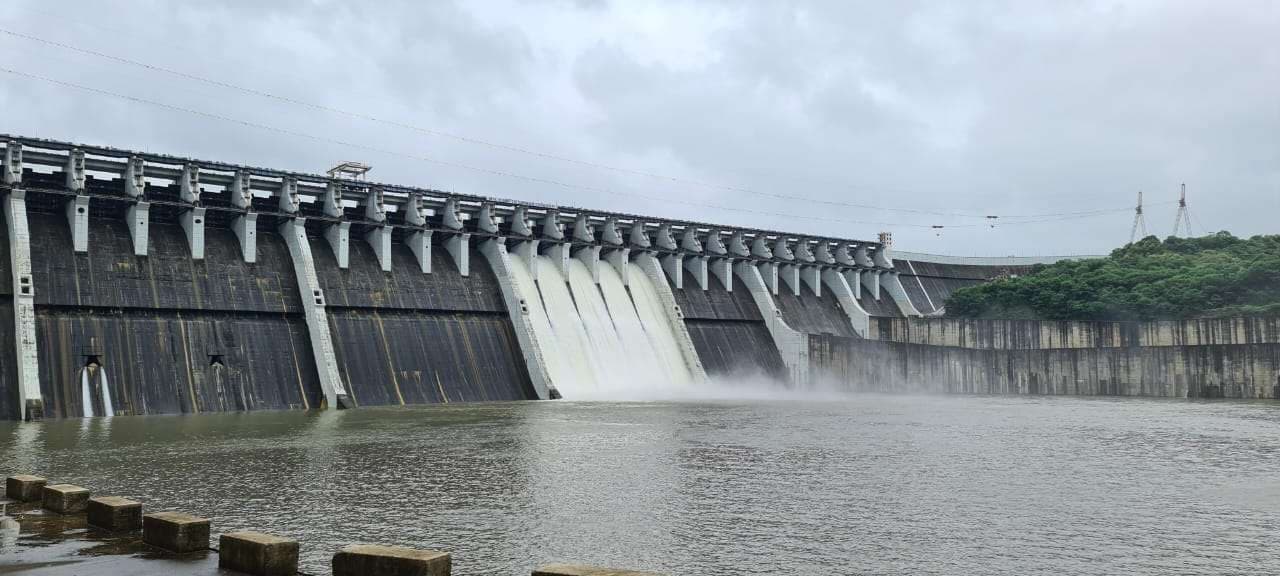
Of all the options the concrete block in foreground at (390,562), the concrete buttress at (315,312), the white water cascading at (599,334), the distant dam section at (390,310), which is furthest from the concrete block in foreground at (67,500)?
the white water cascading at (599,334)

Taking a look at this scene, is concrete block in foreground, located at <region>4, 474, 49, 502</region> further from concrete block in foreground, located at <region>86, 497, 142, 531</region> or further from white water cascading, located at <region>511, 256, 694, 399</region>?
white water cascading, located at <region>511, 256, 694, 399</region>

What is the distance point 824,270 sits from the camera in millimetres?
69062

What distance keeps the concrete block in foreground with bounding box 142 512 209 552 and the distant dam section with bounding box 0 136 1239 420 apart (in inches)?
938

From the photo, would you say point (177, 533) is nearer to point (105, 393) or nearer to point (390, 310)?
point (105, 393)

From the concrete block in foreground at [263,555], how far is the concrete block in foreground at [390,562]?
486 mm

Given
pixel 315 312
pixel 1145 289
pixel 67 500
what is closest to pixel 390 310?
pixel 315 312

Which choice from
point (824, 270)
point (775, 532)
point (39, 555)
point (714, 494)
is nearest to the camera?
point (39, 555)

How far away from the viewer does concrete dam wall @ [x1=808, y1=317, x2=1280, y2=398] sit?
47.1m

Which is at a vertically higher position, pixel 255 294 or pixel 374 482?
pixel 255 294

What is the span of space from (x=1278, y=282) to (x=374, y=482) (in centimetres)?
6234

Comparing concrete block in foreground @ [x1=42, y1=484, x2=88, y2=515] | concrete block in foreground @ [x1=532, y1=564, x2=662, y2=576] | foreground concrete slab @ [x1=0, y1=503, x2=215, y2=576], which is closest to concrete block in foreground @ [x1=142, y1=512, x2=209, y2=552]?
foreground concrete slab @ [x1=0, y1=503, x2=215, y2=576]

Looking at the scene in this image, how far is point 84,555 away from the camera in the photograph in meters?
9.27

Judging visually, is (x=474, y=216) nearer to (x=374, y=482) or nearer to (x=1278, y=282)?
(x=374, y=482)

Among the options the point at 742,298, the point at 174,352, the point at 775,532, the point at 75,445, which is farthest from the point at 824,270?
the point at 775,532
